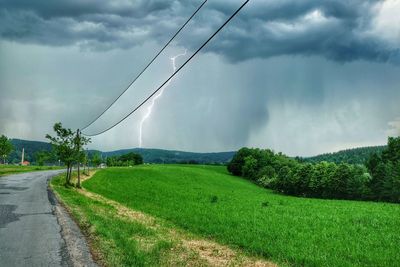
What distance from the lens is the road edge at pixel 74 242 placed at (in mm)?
12955

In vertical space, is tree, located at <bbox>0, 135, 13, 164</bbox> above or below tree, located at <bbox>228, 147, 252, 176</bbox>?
above

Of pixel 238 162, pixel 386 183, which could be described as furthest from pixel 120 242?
pixel 238 162

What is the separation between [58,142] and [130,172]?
37070mm

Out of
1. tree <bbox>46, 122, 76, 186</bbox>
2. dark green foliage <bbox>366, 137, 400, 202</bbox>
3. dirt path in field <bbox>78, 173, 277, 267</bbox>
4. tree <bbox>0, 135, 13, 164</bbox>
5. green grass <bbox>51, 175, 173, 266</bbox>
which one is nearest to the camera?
green grass <bbox>51, 175, 173, 266</bbox>

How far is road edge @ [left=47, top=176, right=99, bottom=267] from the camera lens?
12955mm

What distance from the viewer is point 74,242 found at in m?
15.8

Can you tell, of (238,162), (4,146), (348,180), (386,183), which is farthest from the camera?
(238,162)

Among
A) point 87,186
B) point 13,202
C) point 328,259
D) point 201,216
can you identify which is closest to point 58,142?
point 87,186

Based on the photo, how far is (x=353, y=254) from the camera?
609 inches

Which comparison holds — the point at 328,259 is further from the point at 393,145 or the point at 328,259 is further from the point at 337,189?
the point at 393,145

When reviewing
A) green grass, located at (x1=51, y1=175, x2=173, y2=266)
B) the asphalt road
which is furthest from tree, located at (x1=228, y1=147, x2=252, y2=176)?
green grass, located at (x1=51, y1=175, x2=173, y2=266)

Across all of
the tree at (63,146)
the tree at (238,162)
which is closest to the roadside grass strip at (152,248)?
the tree at (63,146)

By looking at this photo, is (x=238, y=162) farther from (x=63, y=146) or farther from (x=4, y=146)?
(x=63, y=146)

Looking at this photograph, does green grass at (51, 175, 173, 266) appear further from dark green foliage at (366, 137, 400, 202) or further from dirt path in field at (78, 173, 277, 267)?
dark green foliage at (366, 137, 400, 202)
